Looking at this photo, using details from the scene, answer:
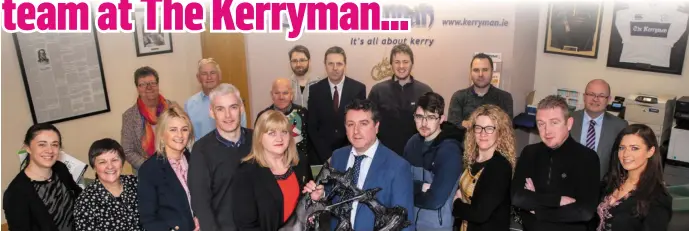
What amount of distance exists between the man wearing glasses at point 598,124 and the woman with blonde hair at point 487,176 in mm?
1362

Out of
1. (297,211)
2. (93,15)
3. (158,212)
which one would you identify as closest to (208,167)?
(158,212)

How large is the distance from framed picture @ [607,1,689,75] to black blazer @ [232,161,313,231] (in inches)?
182

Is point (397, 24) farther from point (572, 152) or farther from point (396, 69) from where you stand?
point (572, 152)

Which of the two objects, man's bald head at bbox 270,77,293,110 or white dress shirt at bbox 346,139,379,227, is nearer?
white dress shirt at bbox 346,139,379,227

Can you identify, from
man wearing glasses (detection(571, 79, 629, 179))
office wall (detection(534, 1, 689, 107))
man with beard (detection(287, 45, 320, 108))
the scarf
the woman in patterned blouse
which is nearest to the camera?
the woman in patterned blouse

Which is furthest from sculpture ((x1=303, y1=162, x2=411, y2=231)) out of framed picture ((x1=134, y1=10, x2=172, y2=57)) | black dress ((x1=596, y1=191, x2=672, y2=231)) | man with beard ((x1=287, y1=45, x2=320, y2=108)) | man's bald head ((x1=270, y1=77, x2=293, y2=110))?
framed picture ((x1=134, y1=10, x2=172, y2=57))

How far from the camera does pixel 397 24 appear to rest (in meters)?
5.87

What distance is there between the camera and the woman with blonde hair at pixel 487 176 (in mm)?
2676

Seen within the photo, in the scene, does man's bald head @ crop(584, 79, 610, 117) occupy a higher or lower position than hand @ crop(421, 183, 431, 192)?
higher

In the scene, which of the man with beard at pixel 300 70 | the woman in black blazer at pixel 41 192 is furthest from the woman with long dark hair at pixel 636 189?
the woman in black blazer at pixel 41 192

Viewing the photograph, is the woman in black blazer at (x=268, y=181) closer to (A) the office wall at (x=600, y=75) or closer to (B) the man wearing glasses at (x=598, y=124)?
(B) the man wearing glasses at (x=598, y=124)

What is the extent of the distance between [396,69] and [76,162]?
2514 mm

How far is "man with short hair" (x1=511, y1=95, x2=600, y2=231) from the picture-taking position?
276cm

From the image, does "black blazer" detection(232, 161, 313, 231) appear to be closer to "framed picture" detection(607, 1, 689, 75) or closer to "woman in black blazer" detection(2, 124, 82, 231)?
"woman in black blazer" detection(2, 124, 82, 231)
